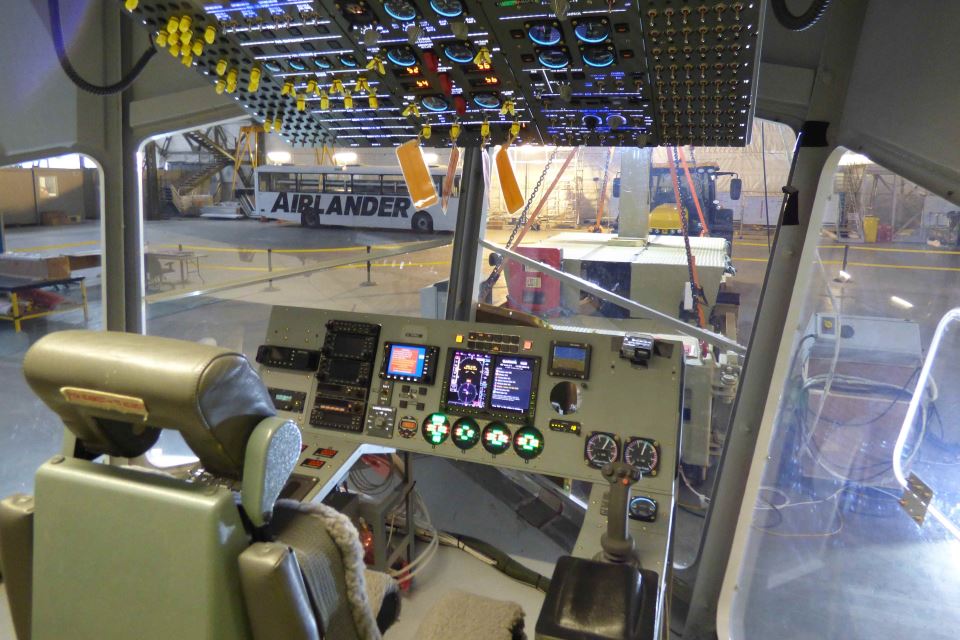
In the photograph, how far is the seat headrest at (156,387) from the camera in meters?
0.77

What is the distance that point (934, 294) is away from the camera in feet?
5.73

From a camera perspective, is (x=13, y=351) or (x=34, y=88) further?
(x=13, y=351)

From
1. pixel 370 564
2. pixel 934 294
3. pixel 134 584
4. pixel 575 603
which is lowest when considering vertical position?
pixel 370 564

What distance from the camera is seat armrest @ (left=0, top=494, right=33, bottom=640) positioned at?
37.1 inches

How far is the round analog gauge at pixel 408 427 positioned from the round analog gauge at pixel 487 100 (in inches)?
41.5

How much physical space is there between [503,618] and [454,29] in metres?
1.26

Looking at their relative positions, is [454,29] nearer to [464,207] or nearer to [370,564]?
[464,207]

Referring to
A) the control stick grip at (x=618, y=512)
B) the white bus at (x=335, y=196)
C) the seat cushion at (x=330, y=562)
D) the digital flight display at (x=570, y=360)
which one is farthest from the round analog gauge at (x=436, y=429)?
the white bus at (x=335, y=196)

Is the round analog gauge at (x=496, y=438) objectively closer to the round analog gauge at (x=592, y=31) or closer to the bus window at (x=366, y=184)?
the round analog gauge at (x=592, y=31)

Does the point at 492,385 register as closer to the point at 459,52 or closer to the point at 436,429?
the point at 436,429

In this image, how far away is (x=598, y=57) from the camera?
1494 mm

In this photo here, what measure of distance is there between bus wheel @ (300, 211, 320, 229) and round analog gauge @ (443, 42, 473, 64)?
2449 mm

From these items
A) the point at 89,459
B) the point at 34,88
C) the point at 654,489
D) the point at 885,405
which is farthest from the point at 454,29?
the point at 34,88

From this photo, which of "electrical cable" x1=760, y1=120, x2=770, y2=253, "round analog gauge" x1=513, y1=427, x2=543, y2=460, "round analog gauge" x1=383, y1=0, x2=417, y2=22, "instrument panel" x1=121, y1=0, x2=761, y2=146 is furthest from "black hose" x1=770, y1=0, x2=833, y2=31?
"round analog gauge" x1=513, y1=427, x2=543, y2=460
